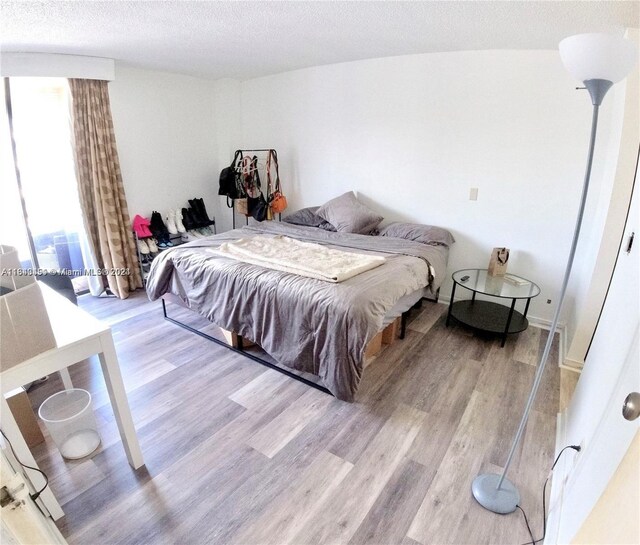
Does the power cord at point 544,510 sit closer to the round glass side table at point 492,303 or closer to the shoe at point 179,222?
the round glass side table at point 492,303

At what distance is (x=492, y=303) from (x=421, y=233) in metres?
0.90

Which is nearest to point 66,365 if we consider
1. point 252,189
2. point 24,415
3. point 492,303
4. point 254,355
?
point 24,415

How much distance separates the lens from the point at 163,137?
3977 millimetres

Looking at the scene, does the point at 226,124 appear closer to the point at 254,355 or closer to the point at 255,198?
the point at 255,198

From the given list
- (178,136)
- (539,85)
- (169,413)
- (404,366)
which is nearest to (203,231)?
(178,136)

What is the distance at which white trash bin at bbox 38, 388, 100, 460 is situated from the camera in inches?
67.7

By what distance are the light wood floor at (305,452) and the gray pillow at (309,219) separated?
1.61m

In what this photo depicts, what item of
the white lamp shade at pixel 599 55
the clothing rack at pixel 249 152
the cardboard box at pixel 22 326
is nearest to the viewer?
the white lamp shade at pixel 599 55

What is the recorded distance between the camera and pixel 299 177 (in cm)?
418

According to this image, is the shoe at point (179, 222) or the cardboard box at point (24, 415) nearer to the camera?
the cardboard box at point (24, 415)

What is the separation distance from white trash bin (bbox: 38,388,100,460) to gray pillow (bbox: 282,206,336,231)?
252 cm

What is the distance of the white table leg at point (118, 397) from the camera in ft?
4.73

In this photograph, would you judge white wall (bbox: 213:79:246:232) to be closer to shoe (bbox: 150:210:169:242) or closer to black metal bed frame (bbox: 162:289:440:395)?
shoe (bbox: 150:210:169:242)

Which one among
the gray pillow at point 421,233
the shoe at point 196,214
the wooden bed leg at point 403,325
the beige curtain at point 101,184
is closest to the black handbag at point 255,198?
the shoe at point 196,214
